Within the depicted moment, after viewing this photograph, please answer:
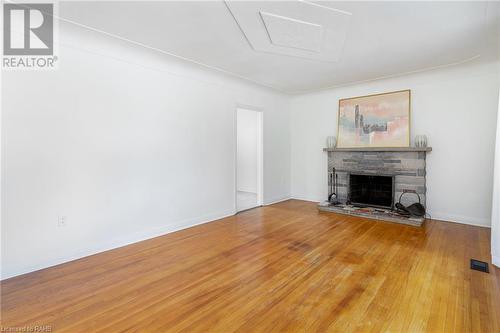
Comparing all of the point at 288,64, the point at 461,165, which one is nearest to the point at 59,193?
the point at 288,64

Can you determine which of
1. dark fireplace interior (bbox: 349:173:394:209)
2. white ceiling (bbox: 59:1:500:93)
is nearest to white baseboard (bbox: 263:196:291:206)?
dark fireplace interior (bbox: 349:173:394:209)

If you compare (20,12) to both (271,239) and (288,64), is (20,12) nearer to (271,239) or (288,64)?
(288,64)

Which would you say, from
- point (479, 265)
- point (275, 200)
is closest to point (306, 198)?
point (275, 200)

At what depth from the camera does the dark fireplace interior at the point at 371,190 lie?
190 inches

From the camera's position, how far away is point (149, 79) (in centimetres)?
352

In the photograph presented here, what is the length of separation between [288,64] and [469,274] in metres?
3.46

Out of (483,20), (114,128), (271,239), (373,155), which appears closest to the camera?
(483,20)

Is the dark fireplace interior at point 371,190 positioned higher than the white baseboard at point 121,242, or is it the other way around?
the dark fireplace interior at point 371,190

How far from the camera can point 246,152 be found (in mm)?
7059

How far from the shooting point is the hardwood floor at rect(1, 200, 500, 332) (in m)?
1.82

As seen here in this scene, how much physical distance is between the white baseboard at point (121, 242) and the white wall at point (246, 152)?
2.45 metres

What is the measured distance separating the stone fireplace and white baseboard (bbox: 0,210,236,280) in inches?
96.8

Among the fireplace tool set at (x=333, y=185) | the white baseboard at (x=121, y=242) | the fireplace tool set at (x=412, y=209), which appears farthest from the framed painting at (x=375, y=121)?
the white baseboard at (x=121, y=242)

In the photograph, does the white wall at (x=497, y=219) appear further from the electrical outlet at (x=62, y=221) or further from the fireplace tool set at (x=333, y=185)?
the electrical outlet at (x=62, y=221)
